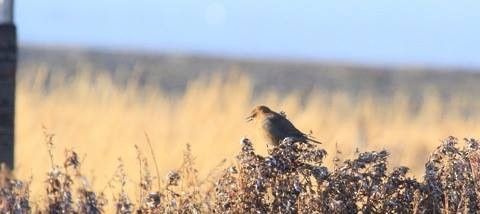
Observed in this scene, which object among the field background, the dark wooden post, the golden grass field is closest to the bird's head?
the dark wooden post

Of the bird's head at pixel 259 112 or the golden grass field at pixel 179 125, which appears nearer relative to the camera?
the bird's head at pixel 259 112

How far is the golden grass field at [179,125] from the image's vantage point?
12141 mm

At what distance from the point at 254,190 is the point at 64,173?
895 millimetres

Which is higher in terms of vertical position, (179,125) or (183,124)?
(179,125)

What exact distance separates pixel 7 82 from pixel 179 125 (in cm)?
708

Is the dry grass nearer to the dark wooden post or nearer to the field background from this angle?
the field background

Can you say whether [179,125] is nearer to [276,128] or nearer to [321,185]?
[276,128]

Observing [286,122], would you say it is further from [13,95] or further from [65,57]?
[65,57]

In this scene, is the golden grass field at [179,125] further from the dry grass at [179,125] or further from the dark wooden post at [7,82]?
the dark wooden post at [7,82]

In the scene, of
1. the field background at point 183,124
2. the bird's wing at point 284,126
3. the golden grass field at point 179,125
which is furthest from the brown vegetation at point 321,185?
the golden grass field at point 179,125

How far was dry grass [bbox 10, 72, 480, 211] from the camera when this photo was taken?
12.1m

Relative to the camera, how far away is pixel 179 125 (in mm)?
14633

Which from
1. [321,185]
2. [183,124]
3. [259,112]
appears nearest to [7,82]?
[259,112]

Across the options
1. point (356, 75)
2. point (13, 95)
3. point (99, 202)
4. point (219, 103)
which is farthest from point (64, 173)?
point (356, 75)
